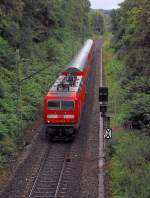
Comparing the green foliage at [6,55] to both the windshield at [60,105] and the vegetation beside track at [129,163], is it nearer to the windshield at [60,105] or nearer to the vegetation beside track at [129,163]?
the windshield at [60,105]

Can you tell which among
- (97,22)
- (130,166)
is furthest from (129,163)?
(97,22)

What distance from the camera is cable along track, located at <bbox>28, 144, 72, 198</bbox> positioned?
20.3 m

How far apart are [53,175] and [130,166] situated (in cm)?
379

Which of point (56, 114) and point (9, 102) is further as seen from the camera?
point (9, 102)

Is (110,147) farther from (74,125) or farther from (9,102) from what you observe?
(9,102)

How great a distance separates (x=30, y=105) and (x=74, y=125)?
7.41m

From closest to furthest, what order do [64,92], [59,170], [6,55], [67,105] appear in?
[59,170] < [67,105] < [64,92] < [6,55]

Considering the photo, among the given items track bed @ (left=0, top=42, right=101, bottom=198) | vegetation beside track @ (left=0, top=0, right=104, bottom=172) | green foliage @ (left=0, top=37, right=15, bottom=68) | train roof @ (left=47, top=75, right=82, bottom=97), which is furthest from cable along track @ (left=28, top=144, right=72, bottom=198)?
green foliage @ (left=0, top=37, right=15, bottom=68)

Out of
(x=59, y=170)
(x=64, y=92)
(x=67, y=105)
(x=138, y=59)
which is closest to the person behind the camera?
(x=59, y=170)

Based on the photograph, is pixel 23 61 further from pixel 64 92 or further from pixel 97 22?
pixel 97 22

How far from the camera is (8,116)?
29.1 metres

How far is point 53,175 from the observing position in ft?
73.9

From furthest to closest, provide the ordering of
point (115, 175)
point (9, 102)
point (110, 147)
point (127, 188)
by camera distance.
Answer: point (9, 102), point (110, 147), point (115, 175), point (127, 188)

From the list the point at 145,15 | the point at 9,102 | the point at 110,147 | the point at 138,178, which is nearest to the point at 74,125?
the point at 110,147
